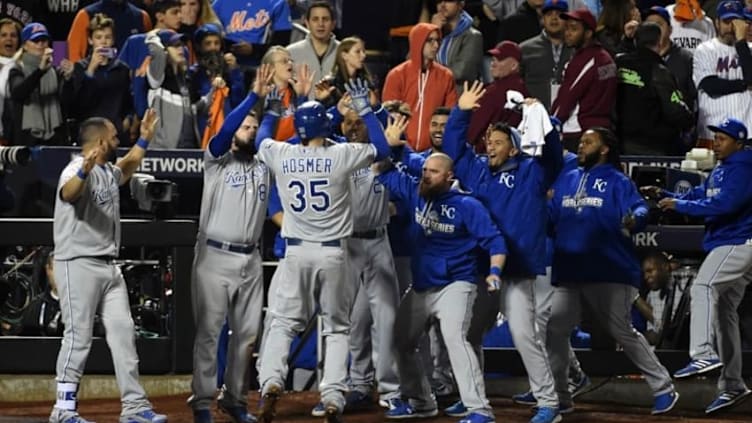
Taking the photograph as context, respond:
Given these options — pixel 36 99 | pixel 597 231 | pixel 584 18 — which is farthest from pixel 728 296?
pixel 36 99

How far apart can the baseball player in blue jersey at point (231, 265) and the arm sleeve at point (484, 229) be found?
126cm

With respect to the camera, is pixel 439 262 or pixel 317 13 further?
pixel 317 13

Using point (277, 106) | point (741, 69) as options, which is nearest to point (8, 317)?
point (277, 106)

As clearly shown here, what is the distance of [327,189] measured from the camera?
9.79 meters

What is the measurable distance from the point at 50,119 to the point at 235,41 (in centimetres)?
192

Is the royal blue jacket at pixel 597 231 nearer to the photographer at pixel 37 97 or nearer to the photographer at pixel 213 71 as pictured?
the photographer at pixel 213 71

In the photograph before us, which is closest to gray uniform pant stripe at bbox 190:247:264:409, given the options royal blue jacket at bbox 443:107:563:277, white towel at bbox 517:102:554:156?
royal blue jacket at bbox 443:107:563:277

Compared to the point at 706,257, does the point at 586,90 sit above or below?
above

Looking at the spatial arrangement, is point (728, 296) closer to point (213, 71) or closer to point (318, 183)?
point (318, 183)

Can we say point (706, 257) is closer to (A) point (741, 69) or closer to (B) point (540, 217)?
(B) point (540, 217)

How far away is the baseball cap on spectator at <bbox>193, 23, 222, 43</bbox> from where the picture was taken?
13.1 m

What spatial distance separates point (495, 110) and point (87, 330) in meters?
3.94

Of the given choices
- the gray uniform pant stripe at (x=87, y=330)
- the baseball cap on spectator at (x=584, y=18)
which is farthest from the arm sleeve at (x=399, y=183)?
the baseball cap on spectator at (x=584, y=18)

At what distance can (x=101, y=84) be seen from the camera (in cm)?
1273
